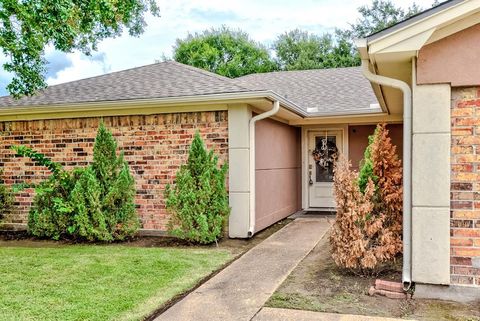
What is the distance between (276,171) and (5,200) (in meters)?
5.57

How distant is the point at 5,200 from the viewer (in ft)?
27.7

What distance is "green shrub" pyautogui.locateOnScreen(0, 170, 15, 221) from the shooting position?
27.6 feet

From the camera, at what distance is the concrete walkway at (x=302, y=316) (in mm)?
3797

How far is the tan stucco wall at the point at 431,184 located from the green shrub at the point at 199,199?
3380 millimetres

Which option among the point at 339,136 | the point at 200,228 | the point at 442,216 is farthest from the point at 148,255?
the point at 339,136

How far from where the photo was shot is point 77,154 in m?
8.29

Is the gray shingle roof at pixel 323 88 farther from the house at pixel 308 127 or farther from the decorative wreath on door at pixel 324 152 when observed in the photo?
the decorative wreath on door at pixel 324 152

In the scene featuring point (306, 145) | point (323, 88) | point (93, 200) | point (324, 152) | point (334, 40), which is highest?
point (334, 40)

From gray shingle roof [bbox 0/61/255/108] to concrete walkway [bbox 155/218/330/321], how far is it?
2674 millimetres

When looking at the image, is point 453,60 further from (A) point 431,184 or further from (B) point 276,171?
(B) point 276,171

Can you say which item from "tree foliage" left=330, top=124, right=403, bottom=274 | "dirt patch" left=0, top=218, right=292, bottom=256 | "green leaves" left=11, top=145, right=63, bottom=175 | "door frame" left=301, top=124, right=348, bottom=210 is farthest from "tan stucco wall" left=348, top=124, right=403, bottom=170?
"green leaves" left=11, top=145, right=63, bottom=175

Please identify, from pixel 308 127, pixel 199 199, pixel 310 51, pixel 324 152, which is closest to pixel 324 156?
pixel 324 152

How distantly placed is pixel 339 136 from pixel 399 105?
2.61 metres

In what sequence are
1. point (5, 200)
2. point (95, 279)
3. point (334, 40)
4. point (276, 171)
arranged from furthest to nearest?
point (334, 40), point (276, 171), point (5, 200), point (95, 279)
